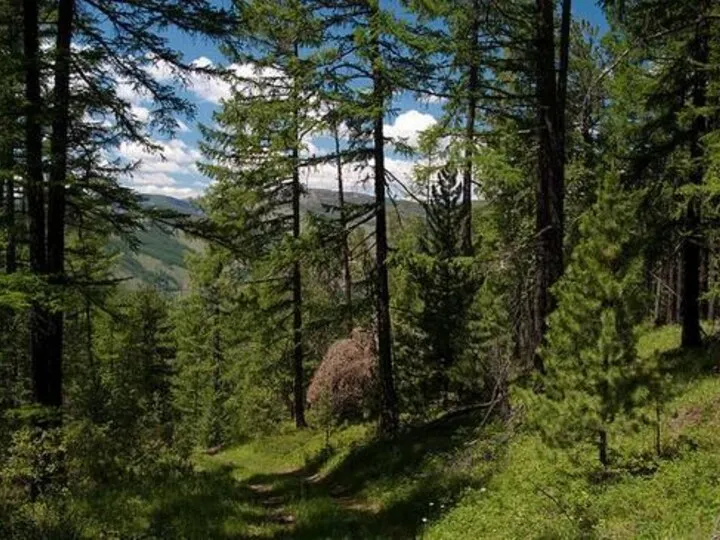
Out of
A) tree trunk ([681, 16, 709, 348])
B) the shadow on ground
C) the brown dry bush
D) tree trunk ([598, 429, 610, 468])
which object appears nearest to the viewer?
tree trunk ([598, 429, 610, 468])

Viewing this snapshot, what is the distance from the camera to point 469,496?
35.8ft

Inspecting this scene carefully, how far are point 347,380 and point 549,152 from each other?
14.7 metres

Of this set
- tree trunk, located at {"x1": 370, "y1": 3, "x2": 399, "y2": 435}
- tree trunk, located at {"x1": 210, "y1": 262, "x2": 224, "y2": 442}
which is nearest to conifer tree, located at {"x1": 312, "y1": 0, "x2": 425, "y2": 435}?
tree trunk, located at {"x1": 370, "y1": 3, "x2": 399, "y2": 435}

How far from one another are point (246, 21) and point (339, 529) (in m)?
9.13

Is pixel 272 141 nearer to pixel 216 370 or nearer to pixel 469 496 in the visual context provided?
pixel 469 496

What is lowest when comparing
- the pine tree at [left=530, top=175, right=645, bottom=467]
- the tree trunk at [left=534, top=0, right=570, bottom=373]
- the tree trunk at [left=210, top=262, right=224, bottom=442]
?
the tree trunk at [left=210, top=262, right=224, bottom=442]

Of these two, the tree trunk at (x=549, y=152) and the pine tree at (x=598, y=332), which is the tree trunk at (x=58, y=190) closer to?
the tree trunk at (x=549, y=152)

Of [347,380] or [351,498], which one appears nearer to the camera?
[351,498]

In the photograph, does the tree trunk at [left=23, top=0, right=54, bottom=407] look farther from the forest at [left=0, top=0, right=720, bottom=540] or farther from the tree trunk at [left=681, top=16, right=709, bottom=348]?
the tree trunk at [left=681, top=16, right=709, bottom=348]

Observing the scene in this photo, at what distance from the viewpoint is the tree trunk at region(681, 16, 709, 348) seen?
16375mm

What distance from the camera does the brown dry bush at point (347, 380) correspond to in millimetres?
23359

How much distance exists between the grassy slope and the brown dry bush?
666 cm

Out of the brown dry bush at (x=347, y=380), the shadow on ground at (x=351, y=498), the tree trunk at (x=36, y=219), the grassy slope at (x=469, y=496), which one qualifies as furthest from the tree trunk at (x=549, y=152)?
the brown dry bush at (x=347, y=380)

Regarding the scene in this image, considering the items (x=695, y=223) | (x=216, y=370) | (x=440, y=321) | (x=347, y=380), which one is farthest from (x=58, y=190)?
(x=216, y=370)
